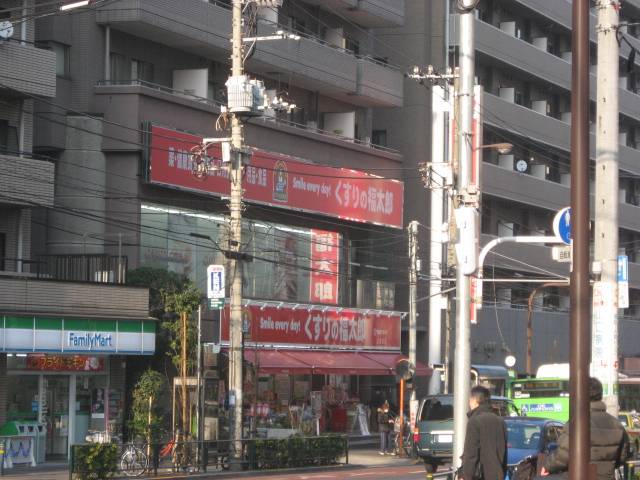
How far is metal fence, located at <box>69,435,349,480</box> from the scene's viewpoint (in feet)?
93.7

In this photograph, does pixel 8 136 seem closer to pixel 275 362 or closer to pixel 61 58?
pixel 61 58

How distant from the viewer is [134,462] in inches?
1193

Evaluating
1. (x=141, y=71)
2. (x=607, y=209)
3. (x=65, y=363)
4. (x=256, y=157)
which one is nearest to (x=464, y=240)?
(x=607, y=209)

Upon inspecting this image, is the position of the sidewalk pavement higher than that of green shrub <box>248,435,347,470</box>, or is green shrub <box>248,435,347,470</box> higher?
green shrub <box>248,435,347,470</box>

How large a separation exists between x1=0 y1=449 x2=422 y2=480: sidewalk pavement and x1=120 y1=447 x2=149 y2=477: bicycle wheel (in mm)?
613

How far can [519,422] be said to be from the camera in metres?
25.2

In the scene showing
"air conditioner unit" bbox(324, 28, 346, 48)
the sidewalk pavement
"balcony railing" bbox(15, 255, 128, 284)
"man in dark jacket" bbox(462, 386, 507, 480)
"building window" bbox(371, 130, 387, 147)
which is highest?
"air conditioner unit" bbox(324, 28, 346, 48)

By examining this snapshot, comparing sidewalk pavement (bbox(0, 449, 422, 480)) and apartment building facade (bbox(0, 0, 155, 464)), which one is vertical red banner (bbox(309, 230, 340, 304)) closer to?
sidewalk pavement (bbox(0, 449, 422, 480))

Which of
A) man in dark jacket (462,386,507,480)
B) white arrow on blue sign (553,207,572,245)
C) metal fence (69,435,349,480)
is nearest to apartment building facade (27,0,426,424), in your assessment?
metal fence (69,435,349,480)

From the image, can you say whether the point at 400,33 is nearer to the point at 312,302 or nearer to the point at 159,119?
the point at 312,302

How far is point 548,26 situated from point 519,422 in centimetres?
4943

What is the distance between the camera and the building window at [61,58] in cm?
4262

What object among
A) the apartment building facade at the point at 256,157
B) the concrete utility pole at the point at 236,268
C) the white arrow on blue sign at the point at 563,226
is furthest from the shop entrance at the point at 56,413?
the white arrow on blue sign at the point at 563,226

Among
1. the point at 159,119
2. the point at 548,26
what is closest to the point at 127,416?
the point at 159,119
